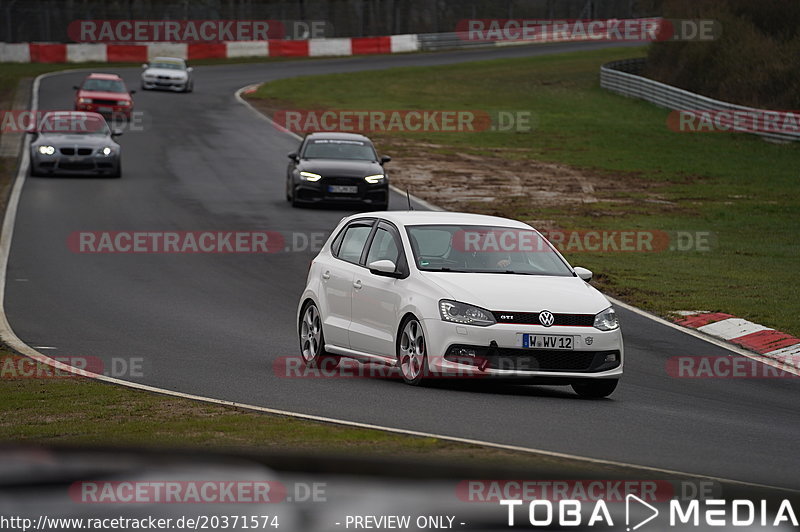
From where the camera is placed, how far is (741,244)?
24.7m

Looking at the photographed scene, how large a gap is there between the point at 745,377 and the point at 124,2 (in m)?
84.6

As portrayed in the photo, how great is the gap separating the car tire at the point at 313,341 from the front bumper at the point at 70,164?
2032 cm

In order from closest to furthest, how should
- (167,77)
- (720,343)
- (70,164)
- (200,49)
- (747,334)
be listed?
(720,343) → (747,334) → (70,164) → (167,77) → (200,49)

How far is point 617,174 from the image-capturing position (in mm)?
36469

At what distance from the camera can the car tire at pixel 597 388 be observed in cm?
1093

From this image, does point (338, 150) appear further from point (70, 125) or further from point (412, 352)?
point (412, 352)

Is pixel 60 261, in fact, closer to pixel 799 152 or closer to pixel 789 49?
pixel 799 152

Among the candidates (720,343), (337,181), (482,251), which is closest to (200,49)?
(337,181)

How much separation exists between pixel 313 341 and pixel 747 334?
18.2ft

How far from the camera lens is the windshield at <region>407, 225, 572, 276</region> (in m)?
11.6

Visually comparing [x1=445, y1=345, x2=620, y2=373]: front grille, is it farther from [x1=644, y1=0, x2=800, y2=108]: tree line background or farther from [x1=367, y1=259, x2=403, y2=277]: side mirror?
[x1=644, y1=0, x2=800, y2=108]: tree line background

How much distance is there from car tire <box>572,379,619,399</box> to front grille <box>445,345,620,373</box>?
203 mm

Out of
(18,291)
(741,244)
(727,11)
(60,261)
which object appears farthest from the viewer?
(727,11)

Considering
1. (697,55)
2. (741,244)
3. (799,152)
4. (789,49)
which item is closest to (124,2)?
(697,55)
